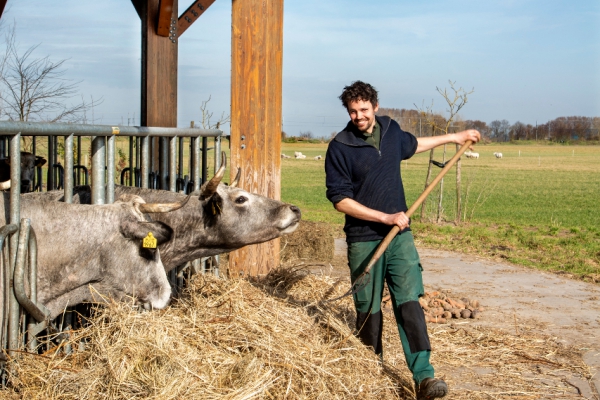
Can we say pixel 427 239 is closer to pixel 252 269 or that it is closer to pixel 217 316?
pixel 252 269

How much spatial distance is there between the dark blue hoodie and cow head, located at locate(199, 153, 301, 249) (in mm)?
986

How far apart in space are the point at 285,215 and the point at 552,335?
9.39ft

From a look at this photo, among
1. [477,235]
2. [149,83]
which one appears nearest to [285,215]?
[149,83]

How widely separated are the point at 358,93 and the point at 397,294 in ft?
4.78

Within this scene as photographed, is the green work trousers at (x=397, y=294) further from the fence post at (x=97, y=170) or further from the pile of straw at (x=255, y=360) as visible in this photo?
the fence post at (x=97, y=170)

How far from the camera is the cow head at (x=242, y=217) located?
5906 millimetres

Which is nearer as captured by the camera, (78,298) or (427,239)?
(78,298)

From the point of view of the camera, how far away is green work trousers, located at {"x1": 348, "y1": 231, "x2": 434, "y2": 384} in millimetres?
4895

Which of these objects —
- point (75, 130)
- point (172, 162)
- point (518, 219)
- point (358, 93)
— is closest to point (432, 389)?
point (358, 93)

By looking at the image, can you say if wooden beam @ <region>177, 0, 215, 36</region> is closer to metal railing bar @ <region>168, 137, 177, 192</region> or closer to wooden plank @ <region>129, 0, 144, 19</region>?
wooden plank @ <region>129, 0, 144, 19</region>

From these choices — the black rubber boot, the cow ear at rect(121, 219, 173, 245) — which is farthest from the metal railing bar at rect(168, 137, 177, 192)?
the black rubber boot

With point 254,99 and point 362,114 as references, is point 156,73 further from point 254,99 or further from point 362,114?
point 362,114

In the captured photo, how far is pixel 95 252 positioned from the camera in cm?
485

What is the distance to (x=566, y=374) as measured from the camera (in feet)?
18.5
